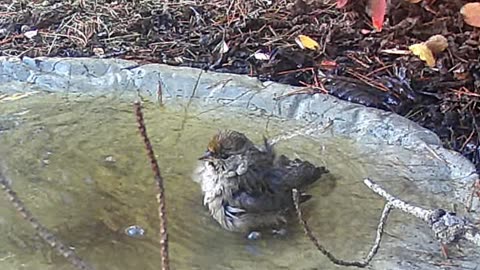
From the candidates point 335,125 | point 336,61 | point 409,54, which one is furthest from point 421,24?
point 335,125

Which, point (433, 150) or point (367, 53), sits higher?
point (433, 150)

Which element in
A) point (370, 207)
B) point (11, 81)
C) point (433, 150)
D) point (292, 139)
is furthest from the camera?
point (11, 81)

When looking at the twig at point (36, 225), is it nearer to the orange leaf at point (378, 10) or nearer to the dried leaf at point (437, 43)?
the orange leaf at point (378, 10)

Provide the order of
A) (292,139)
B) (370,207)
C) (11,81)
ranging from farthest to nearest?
(11,81) → (292,139) → (370,207)

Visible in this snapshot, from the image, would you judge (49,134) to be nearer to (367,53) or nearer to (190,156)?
(190,156)

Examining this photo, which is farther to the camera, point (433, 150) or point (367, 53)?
point (367, 53)

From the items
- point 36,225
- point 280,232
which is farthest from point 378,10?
point 36,225

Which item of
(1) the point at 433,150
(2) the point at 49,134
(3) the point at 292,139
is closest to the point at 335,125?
(3) the point at 292,139

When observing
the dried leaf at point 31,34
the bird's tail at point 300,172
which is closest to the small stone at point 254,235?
the bird's tail at point 300,172
